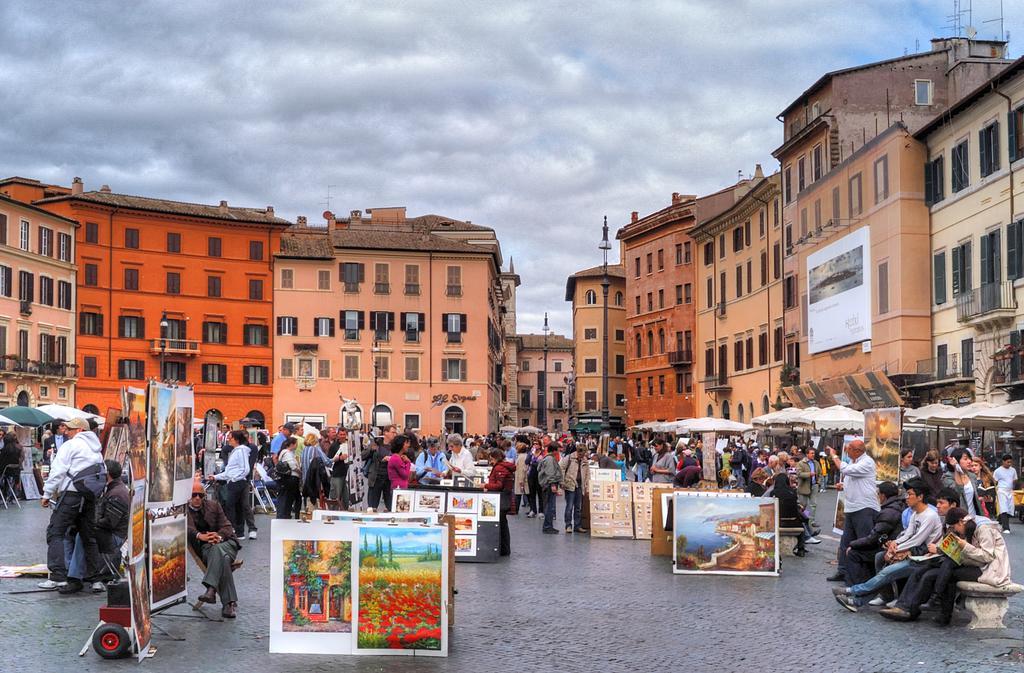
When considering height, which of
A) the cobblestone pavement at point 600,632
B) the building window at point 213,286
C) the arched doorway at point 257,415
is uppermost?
the building window at point 213,286

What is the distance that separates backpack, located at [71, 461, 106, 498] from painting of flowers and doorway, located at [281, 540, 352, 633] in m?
4.23

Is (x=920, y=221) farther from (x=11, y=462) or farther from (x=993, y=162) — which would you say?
(x=11, y=462)

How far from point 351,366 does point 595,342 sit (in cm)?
2833

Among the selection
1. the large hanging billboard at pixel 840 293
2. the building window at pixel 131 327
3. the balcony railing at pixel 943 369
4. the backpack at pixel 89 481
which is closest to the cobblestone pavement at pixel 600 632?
the backpack at pixel 89 481

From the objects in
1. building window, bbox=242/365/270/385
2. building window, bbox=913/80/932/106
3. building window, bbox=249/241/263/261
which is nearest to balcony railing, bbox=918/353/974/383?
building window, bbox=913/80/932/106

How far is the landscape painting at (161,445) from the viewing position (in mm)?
9852

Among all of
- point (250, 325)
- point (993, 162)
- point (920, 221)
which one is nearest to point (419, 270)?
point (250, 325)

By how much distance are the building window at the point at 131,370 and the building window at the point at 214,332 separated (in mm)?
3881

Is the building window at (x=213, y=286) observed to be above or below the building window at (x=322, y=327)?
above

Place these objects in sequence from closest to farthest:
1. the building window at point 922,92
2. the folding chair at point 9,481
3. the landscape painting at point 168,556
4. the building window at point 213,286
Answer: the landscape painting at point 168,556, the folding chair at point 9,481, the building window at point 922,92, the building window at point 213,286

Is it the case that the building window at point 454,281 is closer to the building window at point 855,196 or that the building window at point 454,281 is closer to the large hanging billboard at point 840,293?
the large hanging billboard at point 840,293

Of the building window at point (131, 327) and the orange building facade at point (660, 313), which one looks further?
the orange building facade at point (660, 313)

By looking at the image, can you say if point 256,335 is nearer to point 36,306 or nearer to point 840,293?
point 36,306

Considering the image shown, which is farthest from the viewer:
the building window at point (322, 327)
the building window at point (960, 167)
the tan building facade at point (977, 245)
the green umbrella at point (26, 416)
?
the building window at point (322, 327)
